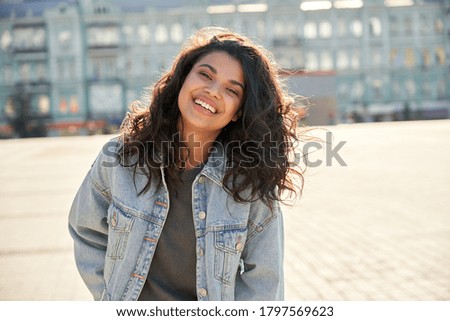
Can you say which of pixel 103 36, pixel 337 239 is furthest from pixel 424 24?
pixel 337 239

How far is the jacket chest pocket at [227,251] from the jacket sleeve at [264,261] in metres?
0.05

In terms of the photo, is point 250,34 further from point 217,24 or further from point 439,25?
point 439,25

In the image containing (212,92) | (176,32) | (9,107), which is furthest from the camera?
(176,32)

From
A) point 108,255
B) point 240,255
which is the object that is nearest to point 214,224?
point 240,255

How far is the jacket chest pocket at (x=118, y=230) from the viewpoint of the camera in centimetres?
167

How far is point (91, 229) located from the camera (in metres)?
1.79

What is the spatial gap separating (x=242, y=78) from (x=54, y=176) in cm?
975

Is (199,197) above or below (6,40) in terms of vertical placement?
below

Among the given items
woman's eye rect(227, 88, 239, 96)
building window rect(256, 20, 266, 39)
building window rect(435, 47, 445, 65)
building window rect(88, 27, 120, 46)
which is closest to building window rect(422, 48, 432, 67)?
building window rect(435, 47, 445, 65)

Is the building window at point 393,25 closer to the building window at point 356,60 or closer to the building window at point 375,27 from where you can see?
the building window at point 375,27

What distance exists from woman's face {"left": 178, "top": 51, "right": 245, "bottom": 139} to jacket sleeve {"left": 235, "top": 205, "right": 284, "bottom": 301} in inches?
14.0

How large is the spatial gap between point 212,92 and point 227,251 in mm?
500

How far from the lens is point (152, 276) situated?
5.65ft

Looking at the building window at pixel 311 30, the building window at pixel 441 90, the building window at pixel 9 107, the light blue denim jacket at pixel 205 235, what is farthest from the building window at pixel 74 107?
the light blue denim jacket at pixel 205 235
